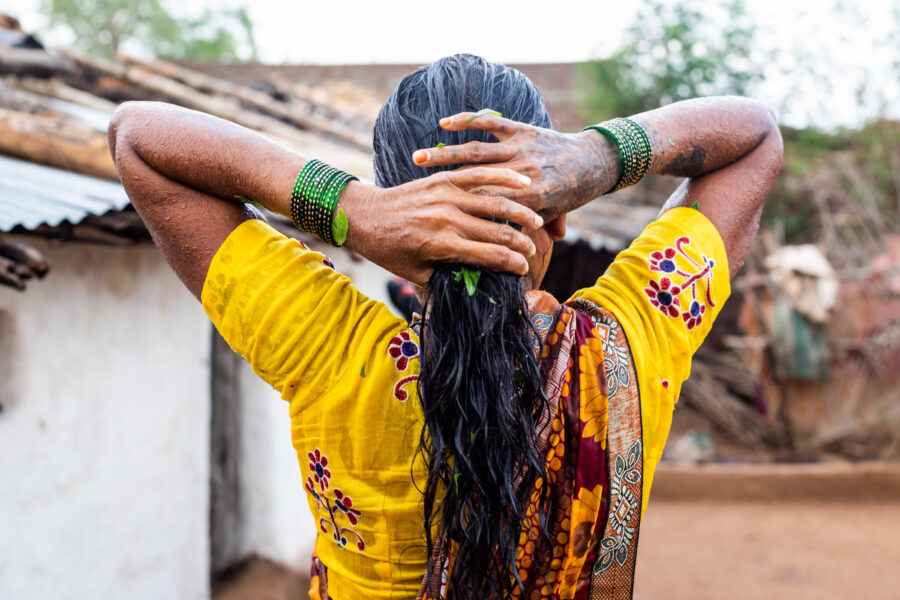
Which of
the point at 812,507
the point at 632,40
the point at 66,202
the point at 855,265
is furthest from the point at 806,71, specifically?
the point at 66,202

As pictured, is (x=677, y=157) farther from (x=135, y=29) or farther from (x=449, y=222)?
(x=135, y=29)

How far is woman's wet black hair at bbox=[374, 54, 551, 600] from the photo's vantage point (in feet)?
3.23

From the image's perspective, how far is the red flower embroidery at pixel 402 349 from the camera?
1110 millimetres

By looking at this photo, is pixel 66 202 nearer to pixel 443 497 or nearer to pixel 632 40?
pixel 443 497

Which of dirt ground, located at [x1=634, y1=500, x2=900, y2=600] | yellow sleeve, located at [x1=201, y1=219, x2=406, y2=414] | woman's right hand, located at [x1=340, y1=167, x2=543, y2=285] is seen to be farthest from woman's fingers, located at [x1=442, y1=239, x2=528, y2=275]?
dirt ground, located at [x1=634, y1=500, x2=900, y2=600]

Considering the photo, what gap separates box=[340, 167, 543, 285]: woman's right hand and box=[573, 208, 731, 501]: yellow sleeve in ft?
0.81

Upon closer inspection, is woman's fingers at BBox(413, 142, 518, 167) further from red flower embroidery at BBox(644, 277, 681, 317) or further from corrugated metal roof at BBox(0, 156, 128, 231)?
corrugated metal roof at BBox(0, 156, 128, 231)

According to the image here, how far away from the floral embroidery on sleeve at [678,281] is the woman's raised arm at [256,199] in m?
0.29

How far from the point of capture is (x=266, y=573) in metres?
4.78

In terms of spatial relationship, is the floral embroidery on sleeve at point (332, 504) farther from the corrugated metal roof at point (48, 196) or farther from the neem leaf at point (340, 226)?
the corrugated metal roof at point (48, 196)

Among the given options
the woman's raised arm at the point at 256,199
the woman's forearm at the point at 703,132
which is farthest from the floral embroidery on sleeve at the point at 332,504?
the woman's forearm at the point at 703,132

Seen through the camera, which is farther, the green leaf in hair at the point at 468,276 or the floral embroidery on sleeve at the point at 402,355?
the floral embroidery on sleeve at the point at 402,355

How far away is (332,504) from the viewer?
1.15 m

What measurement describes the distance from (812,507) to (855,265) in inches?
128
